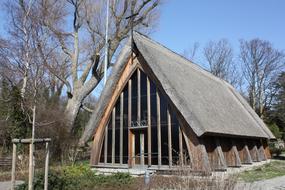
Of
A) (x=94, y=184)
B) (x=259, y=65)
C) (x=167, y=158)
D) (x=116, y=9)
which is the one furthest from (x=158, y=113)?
(x=259, y=65)

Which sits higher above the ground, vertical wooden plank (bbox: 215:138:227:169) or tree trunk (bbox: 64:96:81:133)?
tree trunk (bbox: 64:96:81:133)

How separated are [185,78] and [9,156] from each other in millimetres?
12258

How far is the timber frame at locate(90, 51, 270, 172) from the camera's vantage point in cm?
1505

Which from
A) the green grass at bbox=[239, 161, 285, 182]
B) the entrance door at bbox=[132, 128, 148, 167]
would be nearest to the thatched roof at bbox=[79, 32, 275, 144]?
the green grass at bbox=[239, 161, 285, 182]

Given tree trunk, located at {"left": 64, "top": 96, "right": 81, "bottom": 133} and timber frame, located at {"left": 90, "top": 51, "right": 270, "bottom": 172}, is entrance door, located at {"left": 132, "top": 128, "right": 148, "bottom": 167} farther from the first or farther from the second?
tree trunk, located at {"left": 64, "top": 96, "right": 81, "bottom": 133}

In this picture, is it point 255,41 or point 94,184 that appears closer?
point 94,184

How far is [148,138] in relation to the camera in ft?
53.7

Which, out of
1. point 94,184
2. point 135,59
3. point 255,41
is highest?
point 255,41

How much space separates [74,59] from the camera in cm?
2870

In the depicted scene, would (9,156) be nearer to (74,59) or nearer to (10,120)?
(10,120)

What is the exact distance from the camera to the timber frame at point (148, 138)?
49.4 ft

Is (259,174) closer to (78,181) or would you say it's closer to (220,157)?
(220,157)

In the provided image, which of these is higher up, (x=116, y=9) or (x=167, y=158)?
(x=116, y=9)

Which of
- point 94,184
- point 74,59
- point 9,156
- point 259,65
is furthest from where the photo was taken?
point 259,65
